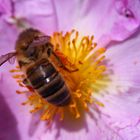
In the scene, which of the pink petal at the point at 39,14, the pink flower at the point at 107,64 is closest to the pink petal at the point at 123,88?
the pink flower at the point at 107,64

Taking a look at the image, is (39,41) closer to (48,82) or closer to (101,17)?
(48,82)


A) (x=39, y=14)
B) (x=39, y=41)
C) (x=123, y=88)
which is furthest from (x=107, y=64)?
(x=39, y=41)

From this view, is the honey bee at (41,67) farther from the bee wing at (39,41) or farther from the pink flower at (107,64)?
the pink flower at (107,64)

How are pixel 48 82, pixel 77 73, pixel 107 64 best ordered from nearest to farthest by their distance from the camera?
pixel 48 82 → pixel 77 73 → pixel 107 64

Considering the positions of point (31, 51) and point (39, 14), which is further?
point (39, 14)

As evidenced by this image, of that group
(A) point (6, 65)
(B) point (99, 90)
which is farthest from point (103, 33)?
(A) point (6, 65)

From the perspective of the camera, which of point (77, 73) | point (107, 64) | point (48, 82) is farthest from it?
point (107, 64)

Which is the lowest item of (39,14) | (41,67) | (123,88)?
(123,88)
